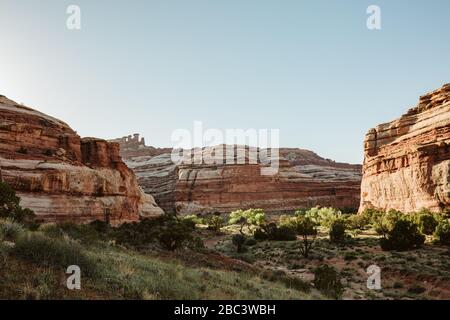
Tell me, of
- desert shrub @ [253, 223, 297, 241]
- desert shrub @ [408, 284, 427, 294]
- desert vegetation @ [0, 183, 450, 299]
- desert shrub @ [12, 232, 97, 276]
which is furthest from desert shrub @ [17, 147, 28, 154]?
desert shrub @ [408, 284, 427, 294]

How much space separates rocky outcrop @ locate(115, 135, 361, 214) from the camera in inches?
3435

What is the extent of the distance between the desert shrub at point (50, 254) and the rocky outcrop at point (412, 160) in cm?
3584

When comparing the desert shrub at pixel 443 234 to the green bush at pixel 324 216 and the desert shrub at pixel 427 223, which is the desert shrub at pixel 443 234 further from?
the green bush at pixel 324 216

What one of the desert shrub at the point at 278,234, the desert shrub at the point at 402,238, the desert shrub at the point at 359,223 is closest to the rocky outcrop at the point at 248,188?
the desert shrub at the point at 359,223

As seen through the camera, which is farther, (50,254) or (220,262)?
(220,262)

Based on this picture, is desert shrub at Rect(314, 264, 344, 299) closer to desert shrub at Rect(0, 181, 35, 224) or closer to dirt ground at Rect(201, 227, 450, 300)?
dirt ground at Rect(201, 227, 450, 300)

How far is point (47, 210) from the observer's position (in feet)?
111

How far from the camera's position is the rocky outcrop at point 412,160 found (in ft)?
121

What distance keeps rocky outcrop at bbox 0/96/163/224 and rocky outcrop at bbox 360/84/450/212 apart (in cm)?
3483

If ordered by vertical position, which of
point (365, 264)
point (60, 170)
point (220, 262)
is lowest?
point (365, 264)

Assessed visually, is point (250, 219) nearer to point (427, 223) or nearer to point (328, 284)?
point (427, 223)

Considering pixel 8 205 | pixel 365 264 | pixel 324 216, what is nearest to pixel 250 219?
pixel 324 216

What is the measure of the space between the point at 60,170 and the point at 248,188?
58856mm

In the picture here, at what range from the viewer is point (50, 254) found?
935 cm
